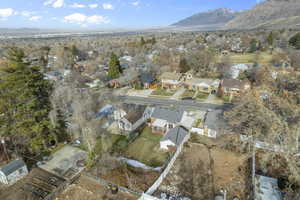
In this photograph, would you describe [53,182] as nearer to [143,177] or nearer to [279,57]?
[143,177]

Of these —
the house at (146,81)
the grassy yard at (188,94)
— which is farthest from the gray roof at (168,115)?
the house at (146,81)

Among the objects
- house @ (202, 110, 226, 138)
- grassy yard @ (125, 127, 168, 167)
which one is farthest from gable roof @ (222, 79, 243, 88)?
grassy yard @ (125, 127, 168, 167)

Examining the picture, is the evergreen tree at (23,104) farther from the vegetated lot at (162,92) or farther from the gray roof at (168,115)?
the vegetated lot at (162,92)

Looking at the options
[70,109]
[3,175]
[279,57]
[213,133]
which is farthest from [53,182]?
[279,57]

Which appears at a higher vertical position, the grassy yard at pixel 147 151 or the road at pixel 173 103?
the road at pixel 173 103

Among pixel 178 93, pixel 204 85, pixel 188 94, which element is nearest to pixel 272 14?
pixel 204 85

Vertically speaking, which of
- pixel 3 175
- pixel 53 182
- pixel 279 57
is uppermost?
pixel 279 57
